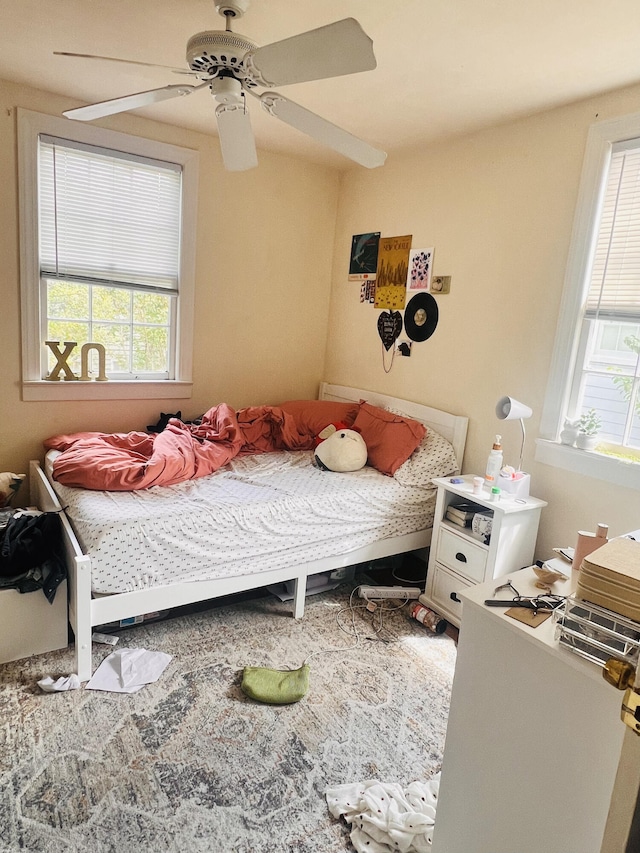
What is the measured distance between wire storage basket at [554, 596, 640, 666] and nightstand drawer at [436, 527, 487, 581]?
5.01 feet

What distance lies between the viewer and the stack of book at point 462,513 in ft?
8.88

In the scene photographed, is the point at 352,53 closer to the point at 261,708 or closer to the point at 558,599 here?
the point at 558,599

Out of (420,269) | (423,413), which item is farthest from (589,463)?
(420,269)

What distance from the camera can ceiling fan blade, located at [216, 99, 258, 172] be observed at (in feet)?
5.99

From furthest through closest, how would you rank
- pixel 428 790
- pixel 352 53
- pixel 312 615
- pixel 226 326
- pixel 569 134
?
pixel 226 326 < pixel 312 615 < pixel 569 134 < pixel 428 790 < pixel 352 53

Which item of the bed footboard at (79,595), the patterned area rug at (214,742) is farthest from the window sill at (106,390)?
the patterned area rug at (214,742)

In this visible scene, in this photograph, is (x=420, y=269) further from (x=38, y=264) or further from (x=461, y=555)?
(x=38, y=264)

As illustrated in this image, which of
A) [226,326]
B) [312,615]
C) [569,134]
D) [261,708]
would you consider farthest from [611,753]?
[226,326]

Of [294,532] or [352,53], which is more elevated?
[352,53]

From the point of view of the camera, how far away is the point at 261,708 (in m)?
2.07

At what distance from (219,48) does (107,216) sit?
6.30 ft

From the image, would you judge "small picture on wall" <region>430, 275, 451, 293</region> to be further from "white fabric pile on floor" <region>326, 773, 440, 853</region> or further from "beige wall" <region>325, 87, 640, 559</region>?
"white fabric pile on floor" <region>326, 773, 440, 853</region>

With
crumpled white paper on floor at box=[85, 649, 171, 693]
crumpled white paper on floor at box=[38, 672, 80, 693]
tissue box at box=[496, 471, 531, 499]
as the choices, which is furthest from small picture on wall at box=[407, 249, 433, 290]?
crumpled white paper on floor at box=[38, 672, 80, 693]

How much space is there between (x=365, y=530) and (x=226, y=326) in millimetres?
1798
